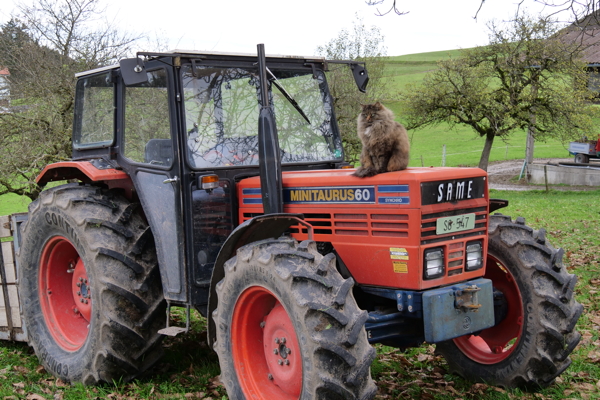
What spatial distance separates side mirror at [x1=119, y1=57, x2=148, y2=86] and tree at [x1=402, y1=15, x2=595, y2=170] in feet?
73.0

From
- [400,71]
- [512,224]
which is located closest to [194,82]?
[512,224]

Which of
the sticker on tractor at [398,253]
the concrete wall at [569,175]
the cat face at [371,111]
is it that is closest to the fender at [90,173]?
the cat face at [371,111]

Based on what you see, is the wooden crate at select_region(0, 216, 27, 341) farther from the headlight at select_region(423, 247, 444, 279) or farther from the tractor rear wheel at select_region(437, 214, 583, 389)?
the tractor rear wheel at select_region(437, 214, 583, 389)

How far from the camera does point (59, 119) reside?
1122cm

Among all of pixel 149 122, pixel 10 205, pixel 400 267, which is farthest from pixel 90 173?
pixel 10 205

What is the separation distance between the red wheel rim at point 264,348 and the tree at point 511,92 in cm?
2237

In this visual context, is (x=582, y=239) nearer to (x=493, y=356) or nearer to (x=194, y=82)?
(x=493, y=356)

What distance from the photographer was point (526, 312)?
4188 mm

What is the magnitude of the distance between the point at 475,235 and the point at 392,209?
2.29ft

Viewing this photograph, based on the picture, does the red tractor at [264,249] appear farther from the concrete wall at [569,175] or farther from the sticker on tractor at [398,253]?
the concrete wall at [569,175]

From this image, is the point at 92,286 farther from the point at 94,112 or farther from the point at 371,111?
the point at 371,111

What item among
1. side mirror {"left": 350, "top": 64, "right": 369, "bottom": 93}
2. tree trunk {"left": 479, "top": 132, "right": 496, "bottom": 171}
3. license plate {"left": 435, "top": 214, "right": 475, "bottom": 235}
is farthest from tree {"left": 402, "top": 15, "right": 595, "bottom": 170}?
license plate {"left": 435, "top": 214, "right": 475, "bottom": 235}

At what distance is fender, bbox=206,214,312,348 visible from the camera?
3.80 metres

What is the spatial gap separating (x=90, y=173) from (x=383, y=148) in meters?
2.34
